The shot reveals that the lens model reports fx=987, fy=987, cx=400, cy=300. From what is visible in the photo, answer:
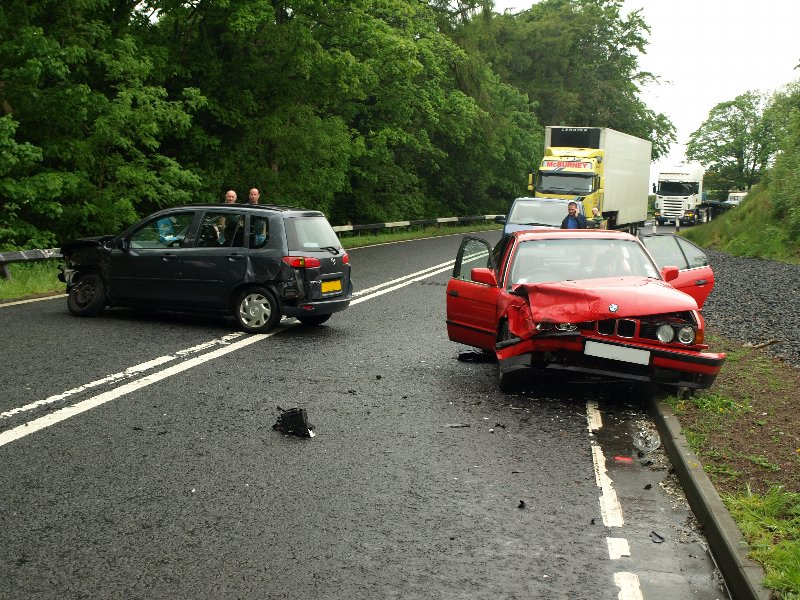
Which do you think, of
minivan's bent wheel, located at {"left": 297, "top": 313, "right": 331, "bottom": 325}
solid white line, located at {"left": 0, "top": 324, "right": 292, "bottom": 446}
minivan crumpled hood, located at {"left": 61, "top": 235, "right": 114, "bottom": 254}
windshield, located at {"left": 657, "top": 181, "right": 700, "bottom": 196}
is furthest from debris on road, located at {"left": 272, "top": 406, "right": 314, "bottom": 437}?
windshield, located at {"left": 657, "top": 181, "right": 700, "bottom": 196}

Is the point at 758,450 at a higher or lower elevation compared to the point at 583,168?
lower

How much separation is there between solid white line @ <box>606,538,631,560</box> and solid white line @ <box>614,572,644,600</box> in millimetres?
240

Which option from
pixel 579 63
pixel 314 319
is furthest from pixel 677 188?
pixel 314 319

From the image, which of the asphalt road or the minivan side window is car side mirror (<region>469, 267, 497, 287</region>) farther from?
the minivan side window

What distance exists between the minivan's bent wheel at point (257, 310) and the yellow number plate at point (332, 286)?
0.68m

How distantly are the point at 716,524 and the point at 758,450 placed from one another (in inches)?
77.0

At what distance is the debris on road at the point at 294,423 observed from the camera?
7438 mm

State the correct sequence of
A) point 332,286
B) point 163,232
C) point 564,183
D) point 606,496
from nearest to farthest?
point 606,496
point 332,286
point 163,232
point 564,183

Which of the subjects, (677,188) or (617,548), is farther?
(677,188)

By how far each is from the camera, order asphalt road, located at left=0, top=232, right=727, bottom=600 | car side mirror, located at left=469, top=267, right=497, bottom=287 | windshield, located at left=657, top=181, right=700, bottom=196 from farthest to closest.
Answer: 1. windshield, located at left=657, top=181, right=700, bottom=196
2. car side mirror, located at left=469, top=267, right=497, bottom=287
3. asphalt road, located at left=0, top=232, right=727, bottom=600

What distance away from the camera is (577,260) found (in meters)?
10.1

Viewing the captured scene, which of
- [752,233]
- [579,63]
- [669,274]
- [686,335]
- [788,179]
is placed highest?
[579,63]

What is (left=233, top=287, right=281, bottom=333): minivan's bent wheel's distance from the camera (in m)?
12.9

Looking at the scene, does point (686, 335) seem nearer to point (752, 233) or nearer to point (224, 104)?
point (224, 104)
